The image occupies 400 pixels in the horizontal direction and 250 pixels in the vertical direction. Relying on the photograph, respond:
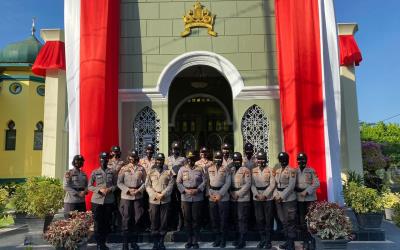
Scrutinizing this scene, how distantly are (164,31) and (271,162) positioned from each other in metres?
3.24

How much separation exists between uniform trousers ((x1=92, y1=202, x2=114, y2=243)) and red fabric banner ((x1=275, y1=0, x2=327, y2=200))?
313 cm

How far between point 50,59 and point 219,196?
5.28 m

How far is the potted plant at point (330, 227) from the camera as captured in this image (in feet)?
14.4

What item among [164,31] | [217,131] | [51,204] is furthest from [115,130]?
[217,131]

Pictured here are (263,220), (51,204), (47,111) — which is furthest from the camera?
(47,111)

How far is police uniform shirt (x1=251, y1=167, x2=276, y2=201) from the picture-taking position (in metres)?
5.10

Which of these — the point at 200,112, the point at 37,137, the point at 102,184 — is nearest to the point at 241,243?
the point at 102,184

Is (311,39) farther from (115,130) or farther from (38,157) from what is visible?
(38,157)

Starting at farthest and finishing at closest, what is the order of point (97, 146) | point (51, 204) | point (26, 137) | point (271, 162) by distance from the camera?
1. point (26, 137)
2. point (271, 162)
3. point (97, 146)
4. point (51, 204)

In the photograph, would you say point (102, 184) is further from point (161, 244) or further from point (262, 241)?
point (262, 241)

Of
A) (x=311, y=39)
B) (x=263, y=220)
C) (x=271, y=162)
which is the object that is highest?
(x=311, y=39)

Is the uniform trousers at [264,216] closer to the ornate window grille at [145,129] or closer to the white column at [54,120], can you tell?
the ornate window grille at [145,129]

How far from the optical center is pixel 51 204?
577 centimetres

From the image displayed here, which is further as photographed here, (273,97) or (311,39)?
(273,97)
